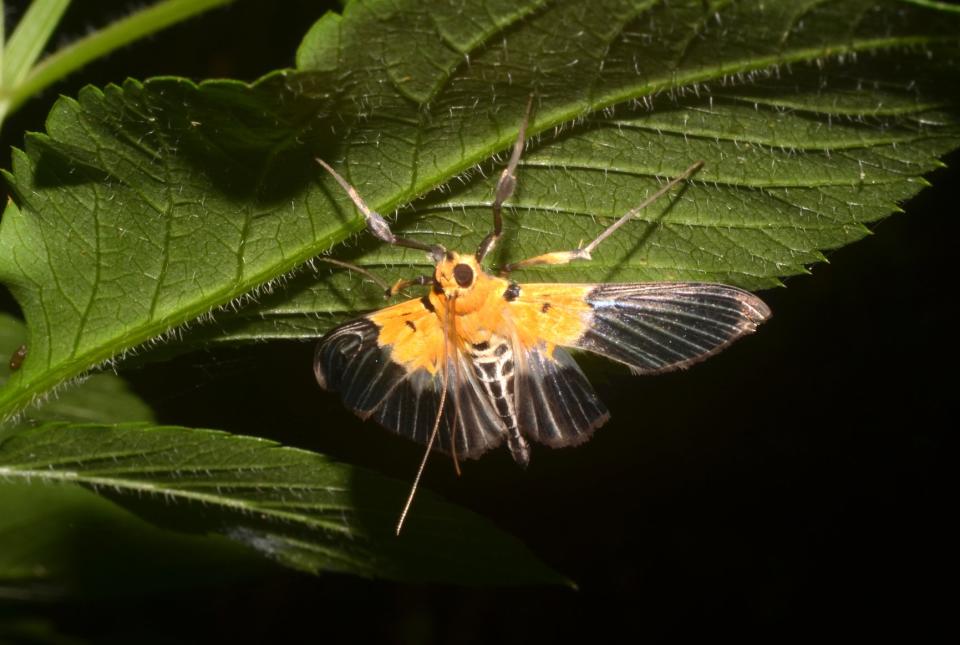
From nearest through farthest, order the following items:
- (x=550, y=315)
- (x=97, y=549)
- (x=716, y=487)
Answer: (x=550, y=315), (x=97, y=549), (x=716, y=487)

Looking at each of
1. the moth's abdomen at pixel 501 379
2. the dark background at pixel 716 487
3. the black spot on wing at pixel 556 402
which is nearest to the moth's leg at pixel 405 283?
the moth's abdomen at pixel 501 379

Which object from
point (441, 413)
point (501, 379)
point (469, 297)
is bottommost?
point (441, 413)

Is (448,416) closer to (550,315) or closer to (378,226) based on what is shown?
(550,315)

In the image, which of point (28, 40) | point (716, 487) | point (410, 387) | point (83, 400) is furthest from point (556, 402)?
point (716, 487)

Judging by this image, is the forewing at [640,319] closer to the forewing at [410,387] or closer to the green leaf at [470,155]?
the green leaf at [470,155]

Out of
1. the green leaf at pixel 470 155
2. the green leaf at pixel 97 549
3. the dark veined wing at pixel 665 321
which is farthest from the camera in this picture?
the green leaf at pixel 97 549

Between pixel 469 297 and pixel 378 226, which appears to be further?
pixel 469 297
